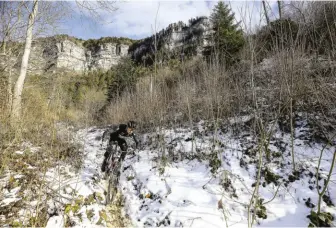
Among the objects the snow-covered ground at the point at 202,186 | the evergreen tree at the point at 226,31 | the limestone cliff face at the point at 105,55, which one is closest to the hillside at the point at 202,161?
the snow-covered ground at the point at 202,186

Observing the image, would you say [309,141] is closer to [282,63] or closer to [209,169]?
[282,63]

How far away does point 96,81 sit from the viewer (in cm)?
2967

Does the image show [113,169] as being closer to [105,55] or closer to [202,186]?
[202,186]

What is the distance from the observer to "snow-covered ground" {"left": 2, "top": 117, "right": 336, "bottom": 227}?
3580 mm

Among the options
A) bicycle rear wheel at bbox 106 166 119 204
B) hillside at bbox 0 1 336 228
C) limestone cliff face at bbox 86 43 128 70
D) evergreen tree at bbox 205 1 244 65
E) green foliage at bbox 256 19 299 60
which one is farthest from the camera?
limestone cliff face at bbox 86 43 128 70

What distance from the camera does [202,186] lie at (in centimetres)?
439

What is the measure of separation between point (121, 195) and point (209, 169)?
207 cm

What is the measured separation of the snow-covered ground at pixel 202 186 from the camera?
3.58 metres

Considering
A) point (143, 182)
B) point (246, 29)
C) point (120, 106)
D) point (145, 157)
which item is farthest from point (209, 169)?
point (120, 106)

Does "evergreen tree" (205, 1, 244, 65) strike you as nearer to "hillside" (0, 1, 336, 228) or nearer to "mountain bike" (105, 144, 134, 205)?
"hillside" (0, 1, 336, 228)

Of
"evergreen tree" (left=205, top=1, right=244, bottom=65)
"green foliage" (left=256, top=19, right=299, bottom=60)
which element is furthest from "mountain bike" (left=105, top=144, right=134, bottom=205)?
"evergreen tree" (left=205, top=1, right=244, bottom=65)

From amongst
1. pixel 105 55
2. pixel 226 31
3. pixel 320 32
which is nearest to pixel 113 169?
pixel 320 32

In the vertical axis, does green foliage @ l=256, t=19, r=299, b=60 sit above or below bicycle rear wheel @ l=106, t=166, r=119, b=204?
above

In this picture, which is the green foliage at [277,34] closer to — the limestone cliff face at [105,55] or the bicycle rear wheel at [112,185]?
the bicycle rear wheel at [112,185]
